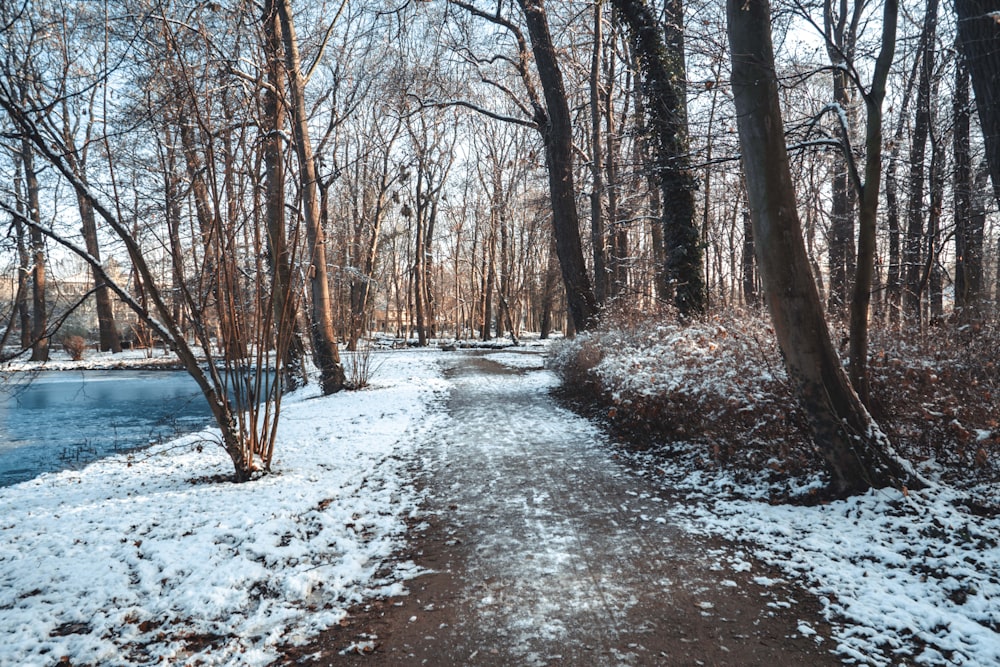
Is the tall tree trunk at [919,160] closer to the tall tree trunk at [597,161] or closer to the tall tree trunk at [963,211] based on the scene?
the tall tree trunk at [963,211]

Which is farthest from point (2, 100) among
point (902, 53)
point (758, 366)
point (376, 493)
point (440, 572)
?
point (902, 53)

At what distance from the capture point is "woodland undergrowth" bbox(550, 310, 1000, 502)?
14.0 feet

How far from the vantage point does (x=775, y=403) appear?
16.7 ft

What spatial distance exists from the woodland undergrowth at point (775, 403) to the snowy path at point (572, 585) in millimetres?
1052

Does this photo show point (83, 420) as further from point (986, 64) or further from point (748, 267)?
point (748, 267)

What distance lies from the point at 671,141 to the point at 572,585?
8506mm

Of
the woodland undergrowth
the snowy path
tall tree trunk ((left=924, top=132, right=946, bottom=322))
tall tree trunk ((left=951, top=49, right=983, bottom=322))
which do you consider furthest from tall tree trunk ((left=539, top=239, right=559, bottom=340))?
the snowy path

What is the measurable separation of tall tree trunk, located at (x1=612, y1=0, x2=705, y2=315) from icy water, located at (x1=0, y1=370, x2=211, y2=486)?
8047mm

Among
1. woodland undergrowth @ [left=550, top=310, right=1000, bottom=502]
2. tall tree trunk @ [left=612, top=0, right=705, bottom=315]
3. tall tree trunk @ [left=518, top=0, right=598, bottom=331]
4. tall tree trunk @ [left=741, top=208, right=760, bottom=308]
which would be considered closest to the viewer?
woodland undergrowth @ [left=550, top=310, right=1000, bottom=502]

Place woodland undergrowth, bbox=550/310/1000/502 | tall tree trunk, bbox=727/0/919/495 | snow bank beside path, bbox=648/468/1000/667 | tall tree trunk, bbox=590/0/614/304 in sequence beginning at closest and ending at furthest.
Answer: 1. snow bank beside path, bbox=648/468/1000/667
2. tall tree trunk, bbox=727/0/919/495
3. woodland undergrowth, bbox=550/310/1000/502
4. tall tree trunk, bbox=590/0/614/304

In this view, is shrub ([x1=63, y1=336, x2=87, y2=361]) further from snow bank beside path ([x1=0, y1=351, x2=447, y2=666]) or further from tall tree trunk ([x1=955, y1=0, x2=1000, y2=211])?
tall tree trunk ([x1=955, y1=0, x2=1000, y2=211])

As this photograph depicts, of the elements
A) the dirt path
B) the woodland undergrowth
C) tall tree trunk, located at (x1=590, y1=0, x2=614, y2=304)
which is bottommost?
the dirt path

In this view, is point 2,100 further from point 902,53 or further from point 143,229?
point 902,53

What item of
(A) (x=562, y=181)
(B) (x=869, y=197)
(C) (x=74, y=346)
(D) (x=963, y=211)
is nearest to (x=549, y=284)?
(A) (x=562, y=181)
